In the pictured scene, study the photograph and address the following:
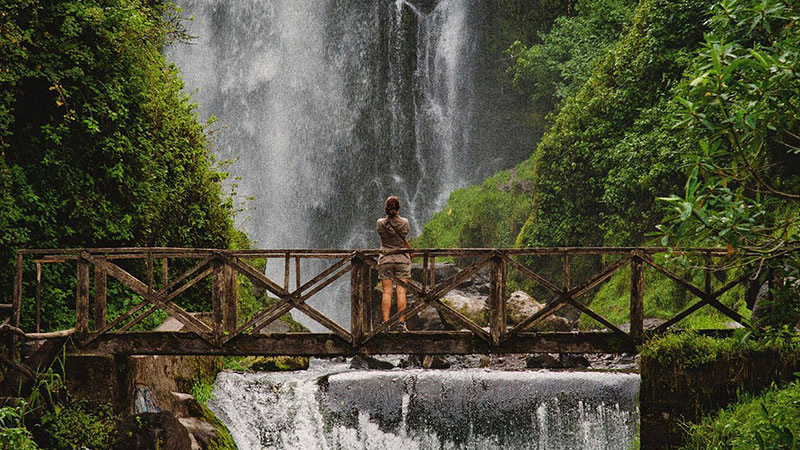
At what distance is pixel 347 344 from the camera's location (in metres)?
9.20

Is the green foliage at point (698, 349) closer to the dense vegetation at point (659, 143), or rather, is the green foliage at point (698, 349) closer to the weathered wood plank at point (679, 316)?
the weathered wood plank at point (679, 316)

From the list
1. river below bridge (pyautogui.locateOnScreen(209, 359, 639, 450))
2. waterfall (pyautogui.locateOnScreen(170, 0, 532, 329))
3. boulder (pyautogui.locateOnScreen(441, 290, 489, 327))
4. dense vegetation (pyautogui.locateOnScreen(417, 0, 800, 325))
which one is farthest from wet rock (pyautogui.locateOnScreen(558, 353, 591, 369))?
waterfall (pyautogui.locateOnScreen(170, 0, 532, 329))

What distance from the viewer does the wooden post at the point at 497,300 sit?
8969 millimetres

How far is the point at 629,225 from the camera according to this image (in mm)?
18484

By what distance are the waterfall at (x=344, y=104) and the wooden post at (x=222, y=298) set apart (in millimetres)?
19219

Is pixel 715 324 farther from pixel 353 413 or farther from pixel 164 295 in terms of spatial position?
pixel 164 295

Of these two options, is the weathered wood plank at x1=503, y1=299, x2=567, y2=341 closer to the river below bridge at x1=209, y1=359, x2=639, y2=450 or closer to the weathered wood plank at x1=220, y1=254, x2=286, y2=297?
the river below bridge at x1=209, y1=359, x2=639, y2=450

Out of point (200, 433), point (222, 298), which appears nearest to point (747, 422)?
point (222, 298)

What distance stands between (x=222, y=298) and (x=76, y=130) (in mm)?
3023

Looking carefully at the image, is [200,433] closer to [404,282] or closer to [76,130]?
[404,282]

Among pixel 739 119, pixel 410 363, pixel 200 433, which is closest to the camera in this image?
pixel 739 119

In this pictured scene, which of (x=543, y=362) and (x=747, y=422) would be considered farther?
(x=543, y=362)

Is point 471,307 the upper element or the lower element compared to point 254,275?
lower

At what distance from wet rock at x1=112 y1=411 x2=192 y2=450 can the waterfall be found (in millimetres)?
19482
